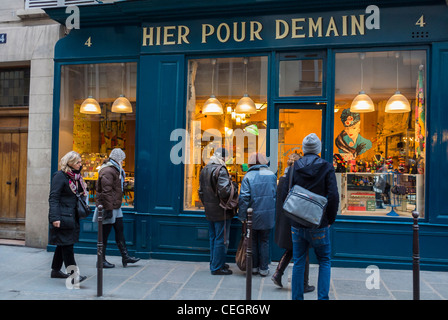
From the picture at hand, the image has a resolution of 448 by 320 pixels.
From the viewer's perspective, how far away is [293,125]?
6977mm

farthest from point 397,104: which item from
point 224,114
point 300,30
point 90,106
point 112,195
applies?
point 90,106

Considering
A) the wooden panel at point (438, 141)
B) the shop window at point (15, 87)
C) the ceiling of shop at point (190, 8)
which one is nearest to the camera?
the wooden panel at point (438, 141)

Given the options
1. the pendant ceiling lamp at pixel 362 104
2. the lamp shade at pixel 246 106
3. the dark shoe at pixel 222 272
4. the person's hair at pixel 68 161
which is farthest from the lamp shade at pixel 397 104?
the person's hair at pixel 68 161

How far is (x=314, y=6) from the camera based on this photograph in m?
6.72

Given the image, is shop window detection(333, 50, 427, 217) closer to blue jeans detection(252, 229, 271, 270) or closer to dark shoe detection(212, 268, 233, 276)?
blue jeans detection(252, 229, 271, 270)

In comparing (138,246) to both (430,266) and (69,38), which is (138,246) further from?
(430,266)

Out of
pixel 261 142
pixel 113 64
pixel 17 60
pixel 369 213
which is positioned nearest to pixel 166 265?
pixel 261 142

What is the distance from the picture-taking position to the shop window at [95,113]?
7.81 m

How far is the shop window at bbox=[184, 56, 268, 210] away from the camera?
23.7 ft

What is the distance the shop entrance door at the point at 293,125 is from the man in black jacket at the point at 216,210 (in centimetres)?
135

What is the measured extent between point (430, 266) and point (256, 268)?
9.71ft

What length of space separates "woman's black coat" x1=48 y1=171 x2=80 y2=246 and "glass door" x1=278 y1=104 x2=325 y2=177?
3.61m

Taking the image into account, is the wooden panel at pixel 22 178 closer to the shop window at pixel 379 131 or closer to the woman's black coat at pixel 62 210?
the woman's black coat at pixel 62 210

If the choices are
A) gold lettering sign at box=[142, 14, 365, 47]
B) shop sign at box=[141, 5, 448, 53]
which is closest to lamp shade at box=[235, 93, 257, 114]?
shop sign at box=[141, 5, 448, 53]
